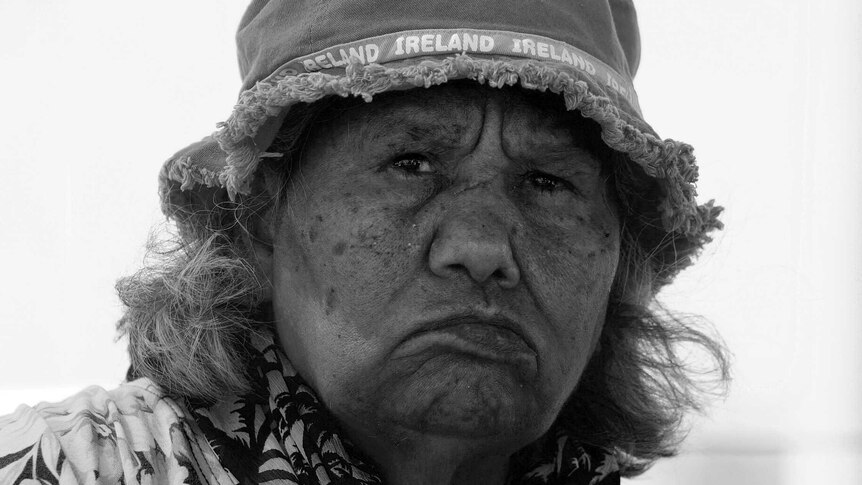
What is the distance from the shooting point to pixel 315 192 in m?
2.03

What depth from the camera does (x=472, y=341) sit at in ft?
5.97

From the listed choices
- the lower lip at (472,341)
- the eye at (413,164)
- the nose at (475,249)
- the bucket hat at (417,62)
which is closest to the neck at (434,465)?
the lower lip at (472,341)

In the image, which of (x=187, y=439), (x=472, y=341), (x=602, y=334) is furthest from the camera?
(x=602, y=334)

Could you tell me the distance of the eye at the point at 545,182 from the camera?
2.07 m

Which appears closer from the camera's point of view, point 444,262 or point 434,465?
point 444,262

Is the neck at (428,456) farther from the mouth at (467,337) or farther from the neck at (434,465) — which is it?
the mouth at (467,337)

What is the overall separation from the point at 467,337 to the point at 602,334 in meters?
0.86

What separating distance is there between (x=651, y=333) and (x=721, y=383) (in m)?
0.26

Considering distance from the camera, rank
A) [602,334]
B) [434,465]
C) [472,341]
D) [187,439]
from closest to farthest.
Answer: [472,341] → [187,439] → [434,465] → [602,334]

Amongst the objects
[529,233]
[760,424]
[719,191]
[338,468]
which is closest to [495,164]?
[529,233]

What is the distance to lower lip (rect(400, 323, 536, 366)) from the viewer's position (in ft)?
5.95

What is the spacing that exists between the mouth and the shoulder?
481 millimetres

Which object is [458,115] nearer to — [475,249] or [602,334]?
[475,249]

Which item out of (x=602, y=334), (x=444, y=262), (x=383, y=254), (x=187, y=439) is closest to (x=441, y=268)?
(x=444, y=262)
